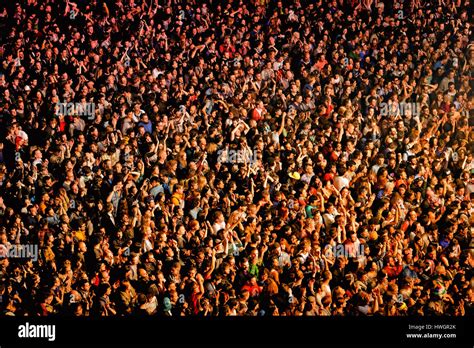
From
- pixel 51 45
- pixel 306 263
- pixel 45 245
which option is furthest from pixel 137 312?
pixel 51 45

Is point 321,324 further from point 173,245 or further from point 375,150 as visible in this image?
point 375,150

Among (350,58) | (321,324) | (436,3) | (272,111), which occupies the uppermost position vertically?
(436,3)

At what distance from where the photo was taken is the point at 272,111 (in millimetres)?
9266

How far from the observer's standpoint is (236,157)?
8.60m

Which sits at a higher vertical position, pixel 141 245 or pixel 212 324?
pixel 141 245

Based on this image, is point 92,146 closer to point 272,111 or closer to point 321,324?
point 272,111

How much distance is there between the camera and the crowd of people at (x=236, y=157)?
25.0 ft

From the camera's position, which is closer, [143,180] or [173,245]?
[173,245]

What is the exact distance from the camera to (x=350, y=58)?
401 inches

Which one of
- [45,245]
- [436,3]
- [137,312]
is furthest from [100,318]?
[436,3]

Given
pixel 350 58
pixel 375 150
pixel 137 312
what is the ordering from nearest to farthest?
pixel 137 312 < pixel 375 150 < pixel 350 58

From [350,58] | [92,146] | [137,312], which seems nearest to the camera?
[137,312]

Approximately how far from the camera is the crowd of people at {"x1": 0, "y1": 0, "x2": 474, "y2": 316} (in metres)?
7.62

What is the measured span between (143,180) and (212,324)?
67.9 inches
